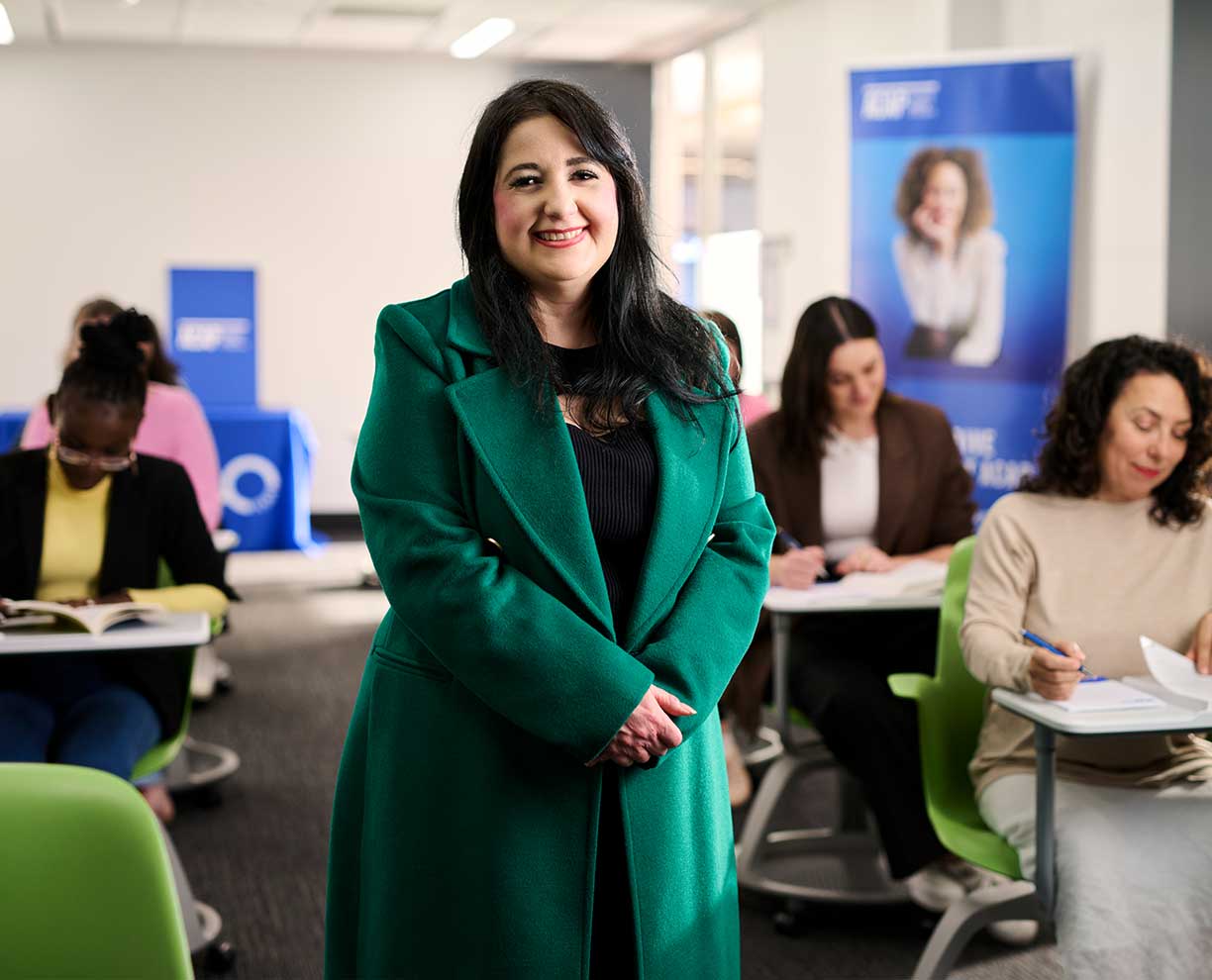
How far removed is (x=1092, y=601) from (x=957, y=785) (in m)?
0.46

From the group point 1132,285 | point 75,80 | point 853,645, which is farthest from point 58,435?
point 75,80

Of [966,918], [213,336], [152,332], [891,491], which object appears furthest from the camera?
[213,336]

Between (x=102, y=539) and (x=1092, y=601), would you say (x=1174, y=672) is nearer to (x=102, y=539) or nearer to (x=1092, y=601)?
(x=1092, y=601)

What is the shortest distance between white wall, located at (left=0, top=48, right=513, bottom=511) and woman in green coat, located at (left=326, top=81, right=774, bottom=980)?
Result: 9053mm

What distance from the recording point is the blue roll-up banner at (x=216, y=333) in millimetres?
10859

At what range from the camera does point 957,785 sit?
9.36 feet

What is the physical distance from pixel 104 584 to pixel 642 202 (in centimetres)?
201

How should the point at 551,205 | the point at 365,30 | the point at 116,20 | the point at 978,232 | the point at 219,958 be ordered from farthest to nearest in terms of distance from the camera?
the point at 365,30 < the point at 116,20 < the point at 978,232 < the point at 219,958 < the point at 551,205

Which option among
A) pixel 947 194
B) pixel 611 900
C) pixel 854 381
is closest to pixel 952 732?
pixel 854 381

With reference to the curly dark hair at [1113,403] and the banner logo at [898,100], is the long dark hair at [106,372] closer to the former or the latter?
the curly dark hair at [1113,403]

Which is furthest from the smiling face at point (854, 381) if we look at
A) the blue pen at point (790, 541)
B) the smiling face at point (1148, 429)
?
the smiling face at point (1148, 429)

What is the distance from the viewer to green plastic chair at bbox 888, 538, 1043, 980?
2.64m

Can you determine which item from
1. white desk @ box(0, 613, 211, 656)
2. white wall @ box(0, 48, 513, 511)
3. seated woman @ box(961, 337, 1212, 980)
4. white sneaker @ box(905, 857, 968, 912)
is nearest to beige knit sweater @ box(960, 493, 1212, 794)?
seated woman @ box(961, 337, 1212, 980)

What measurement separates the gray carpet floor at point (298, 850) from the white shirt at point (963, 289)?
2085 mm
